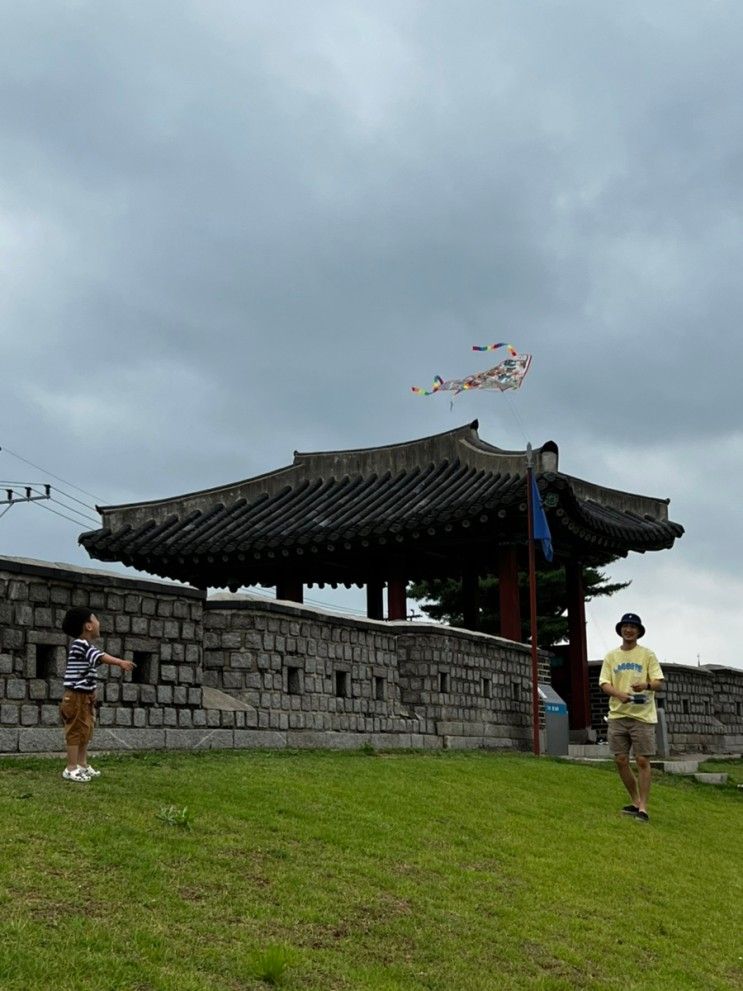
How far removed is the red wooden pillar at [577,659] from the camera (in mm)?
24172

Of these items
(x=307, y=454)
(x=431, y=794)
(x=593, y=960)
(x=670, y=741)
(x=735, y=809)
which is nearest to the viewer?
(x=593, y=960)

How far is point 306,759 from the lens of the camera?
11.8 meters

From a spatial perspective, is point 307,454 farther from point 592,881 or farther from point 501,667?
point 592,881

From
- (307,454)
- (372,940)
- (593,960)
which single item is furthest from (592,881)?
(307,454)

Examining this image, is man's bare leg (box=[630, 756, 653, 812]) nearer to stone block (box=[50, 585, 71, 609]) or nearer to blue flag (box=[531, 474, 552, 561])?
stone block (box=[50, 585, 71, 609])

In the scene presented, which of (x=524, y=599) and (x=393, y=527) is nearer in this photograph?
(x=393, y=527)

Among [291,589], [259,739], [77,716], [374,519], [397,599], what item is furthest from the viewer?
[291,589]

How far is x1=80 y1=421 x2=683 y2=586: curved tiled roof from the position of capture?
69.1 ft

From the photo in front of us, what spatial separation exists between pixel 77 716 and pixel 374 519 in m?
13.6

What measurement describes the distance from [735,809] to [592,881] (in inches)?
275

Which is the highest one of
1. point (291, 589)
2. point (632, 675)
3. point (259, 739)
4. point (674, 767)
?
point (291, 589)

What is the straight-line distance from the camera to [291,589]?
24688 millimetres

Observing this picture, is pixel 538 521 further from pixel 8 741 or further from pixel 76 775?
pixel 76 775

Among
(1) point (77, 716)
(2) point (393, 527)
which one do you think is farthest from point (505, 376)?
(1) point (77, 716)
